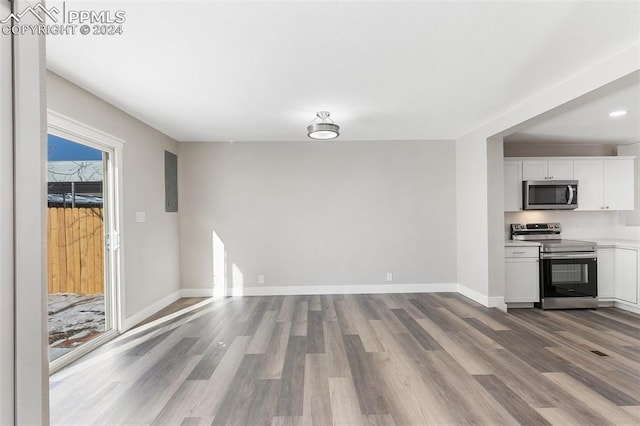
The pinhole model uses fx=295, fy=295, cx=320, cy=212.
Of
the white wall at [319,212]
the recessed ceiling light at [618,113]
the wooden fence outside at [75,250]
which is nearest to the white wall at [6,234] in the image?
the wooden fence outside at [75,250]

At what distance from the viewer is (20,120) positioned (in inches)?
34.1

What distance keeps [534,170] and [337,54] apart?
3.90 meters

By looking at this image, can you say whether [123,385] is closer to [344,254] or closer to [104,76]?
[104,76]

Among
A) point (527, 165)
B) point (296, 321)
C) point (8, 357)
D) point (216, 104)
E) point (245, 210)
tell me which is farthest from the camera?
point (245, 210)

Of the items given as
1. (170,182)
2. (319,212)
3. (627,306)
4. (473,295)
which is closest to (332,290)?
(319,212)

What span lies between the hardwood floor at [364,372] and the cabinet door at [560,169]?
2.00 metres

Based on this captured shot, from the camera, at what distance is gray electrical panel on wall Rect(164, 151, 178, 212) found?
4.52 meters

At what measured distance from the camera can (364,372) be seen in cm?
251

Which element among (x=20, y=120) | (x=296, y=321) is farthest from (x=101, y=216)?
(x=20, y=120)

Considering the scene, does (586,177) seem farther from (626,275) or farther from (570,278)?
(570,278)

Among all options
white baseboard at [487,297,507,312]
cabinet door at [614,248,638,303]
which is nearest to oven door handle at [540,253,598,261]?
cabinet door at [614,248,638,303]

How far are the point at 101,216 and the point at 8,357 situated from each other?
3.01 meters

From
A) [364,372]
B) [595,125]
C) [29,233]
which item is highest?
[595,125]

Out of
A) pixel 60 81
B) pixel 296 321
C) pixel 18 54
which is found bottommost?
pixel 296 321
